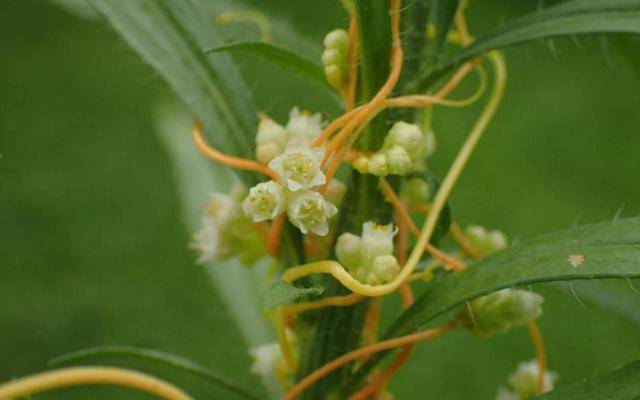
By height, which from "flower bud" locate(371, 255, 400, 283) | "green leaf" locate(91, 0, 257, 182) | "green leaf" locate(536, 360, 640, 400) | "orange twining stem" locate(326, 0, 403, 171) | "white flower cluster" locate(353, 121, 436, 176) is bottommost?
"green leaf" locate(536, 360, 640, 400)

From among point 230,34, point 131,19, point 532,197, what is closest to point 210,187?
point 230,34

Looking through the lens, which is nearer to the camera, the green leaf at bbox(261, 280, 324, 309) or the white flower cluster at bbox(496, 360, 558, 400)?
the green leaf at bbox(261, 280, 324, 309)

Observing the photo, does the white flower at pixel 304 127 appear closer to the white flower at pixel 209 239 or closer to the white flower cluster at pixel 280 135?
the white flower cluster at pixel 280 135

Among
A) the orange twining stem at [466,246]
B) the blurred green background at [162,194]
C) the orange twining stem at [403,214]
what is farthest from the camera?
the blurred green background at [162,194]

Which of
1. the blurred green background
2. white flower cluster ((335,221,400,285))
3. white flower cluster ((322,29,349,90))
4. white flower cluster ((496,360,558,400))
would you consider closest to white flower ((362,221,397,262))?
white flower cluster ((335,221,400,285))

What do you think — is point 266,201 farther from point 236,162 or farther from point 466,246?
point 466,246

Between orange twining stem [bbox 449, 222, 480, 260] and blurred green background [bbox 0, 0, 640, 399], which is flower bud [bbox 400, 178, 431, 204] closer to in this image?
orange twining stem [bbox 449, 222, 480, 260]

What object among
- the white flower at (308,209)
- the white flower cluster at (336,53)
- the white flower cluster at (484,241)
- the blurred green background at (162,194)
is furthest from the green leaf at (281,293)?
the blurred green background at (162,194)

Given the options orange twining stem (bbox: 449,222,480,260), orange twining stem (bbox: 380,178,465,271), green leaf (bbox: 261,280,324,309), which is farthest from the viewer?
orange twining stem (bbox: 449,222,480,260)

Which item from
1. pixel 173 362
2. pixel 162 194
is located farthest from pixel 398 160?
pixel 162 194
